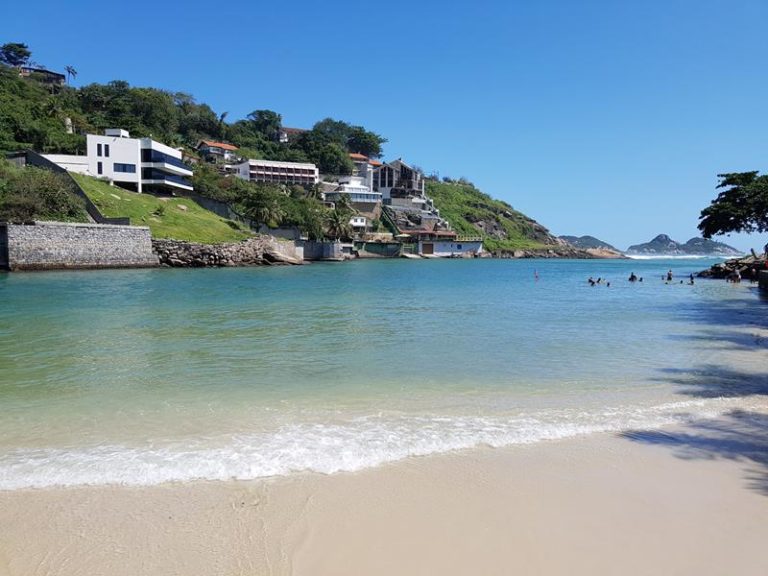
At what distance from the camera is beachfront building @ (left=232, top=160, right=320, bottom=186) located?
117 metres

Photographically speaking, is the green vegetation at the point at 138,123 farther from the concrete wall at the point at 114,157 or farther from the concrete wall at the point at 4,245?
the concrete wall at the point at 4,245

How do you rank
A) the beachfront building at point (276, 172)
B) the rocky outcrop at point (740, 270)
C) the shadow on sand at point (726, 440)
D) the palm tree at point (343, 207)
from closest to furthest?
the shadow on sand at point (726, 440)
the rocky outcrop at point (740, 270)
the palm tree at point (343, 207)
the beachfront building at point (276, 172)

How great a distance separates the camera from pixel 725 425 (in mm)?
8836

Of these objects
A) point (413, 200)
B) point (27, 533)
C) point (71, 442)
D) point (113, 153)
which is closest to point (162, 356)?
point (71, 442)

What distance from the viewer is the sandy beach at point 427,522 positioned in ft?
15.5

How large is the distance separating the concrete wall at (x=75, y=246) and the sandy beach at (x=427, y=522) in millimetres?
52265

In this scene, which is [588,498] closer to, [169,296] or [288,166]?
→ [169,296]

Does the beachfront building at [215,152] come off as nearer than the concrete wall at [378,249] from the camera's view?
No

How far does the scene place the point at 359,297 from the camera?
3403 cm

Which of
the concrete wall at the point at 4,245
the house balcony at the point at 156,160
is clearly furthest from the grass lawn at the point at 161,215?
the concrete wall at the point at 4,245

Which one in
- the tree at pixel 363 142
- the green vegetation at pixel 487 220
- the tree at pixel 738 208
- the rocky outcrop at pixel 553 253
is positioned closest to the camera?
the tree at pixel 738 208

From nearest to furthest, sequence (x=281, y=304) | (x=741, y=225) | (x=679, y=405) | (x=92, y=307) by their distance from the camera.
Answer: (x=679, y=405), (x=92, y=307), (x=281, y=304), (x=741, y=225)

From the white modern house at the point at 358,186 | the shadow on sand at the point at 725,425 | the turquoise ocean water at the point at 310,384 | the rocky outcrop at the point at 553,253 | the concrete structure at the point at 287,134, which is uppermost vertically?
the concrete structure at the point at 287,134

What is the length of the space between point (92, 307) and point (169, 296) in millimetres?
5893
